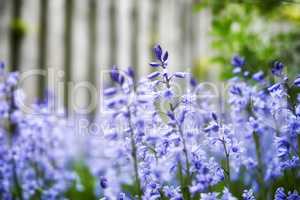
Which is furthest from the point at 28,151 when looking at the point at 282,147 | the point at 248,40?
the point at 248,40

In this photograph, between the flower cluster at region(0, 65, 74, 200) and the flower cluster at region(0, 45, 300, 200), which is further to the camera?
the flower cluster at region(0, 65, 74, 200)

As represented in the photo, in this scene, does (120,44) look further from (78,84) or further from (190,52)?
(190,52)

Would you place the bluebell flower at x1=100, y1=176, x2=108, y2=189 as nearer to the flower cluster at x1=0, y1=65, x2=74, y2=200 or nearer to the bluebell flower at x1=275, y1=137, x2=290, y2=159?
the bluebell flower at x1=275, y1=137, x2=290, y2=159

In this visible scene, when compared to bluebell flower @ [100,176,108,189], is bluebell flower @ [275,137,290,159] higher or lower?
higher

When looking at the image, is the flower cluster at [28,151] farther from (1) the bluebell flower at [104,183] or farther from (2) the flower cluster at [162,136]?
(1) the bluebell flower at [104,183]

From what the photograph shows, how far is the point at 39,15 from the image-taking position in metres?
4.72

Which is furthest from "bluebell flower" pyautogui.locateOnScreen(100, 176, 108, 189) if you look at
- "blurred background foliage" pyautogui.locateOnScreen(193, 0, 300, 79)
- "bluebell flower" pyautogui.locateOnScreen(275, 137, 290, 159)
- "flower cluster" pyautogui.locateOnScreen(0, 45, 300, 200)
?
"blurred background foliage" pyautogui.locateOnScreen(193, 0, 300, 79)

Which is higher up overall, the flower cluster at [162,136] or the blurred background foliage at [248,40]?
the blurred background foliage at [248,40]

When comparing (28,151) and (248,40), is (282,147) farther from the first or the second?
(248,40)

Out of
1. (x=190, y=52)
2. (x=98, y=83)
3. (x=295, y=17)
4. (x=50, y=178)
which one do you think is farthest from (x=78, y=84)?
(x=50, y=178)

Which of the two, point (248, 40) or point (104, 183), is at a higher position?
point (248, 40)

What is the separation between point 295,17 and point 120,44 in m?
2.85

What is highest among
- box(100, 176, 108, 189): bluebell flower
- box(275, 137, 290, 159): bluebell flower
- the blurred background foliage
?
the blurred background foliage

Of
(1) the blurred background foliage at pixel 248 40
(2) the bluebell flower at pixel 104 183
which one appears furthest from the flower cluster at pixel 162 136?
(1) the blurred background foliage at pixel 248 40
